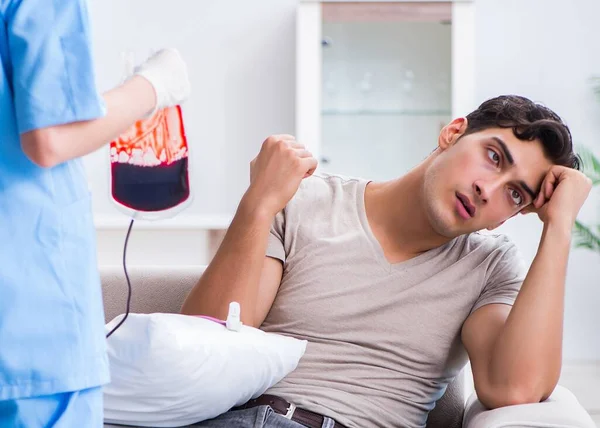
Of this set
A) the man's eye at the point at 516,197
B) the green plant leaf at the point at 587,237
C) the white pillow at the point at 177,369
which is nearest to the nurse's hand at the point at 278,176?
the white pillow at the point at 177,369

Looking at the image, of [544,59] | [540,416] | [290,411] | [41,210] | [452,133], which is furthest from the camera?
[544,59]

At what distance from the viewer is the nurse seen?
0.88 m

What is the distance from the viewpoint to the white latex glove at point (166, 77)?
0.99 meters

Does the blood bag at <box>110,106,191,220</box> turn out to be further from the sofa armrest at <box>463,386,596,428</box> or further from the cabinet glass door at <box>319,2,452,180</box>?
the cabinet glass door at <box>319,2,452,180</box>

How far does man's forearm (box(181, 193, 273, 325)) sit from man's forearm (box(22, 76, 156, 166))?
59 centimetres

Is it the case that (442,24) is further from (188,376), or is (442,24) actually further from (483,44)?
(188,376)

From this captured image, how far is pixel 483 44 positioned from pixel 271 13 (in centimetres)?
100

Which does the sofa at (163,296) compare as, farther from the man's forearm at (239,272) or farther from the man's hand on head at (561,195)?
the man's hand on head at (561,195)

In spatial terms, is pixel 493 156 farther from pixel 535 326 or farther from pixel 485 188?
pixel 535 326

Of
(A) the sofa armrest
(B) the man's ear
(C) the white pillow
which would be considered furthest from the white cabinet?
(C) the white pillow

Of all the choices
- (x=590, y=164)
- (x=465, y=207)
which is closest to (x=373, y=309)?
(x=465, y=207)

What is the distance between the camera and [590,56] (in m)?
3.93

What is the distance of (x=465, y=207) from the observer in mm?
1597

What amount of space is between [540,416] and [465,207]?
1.38ft
